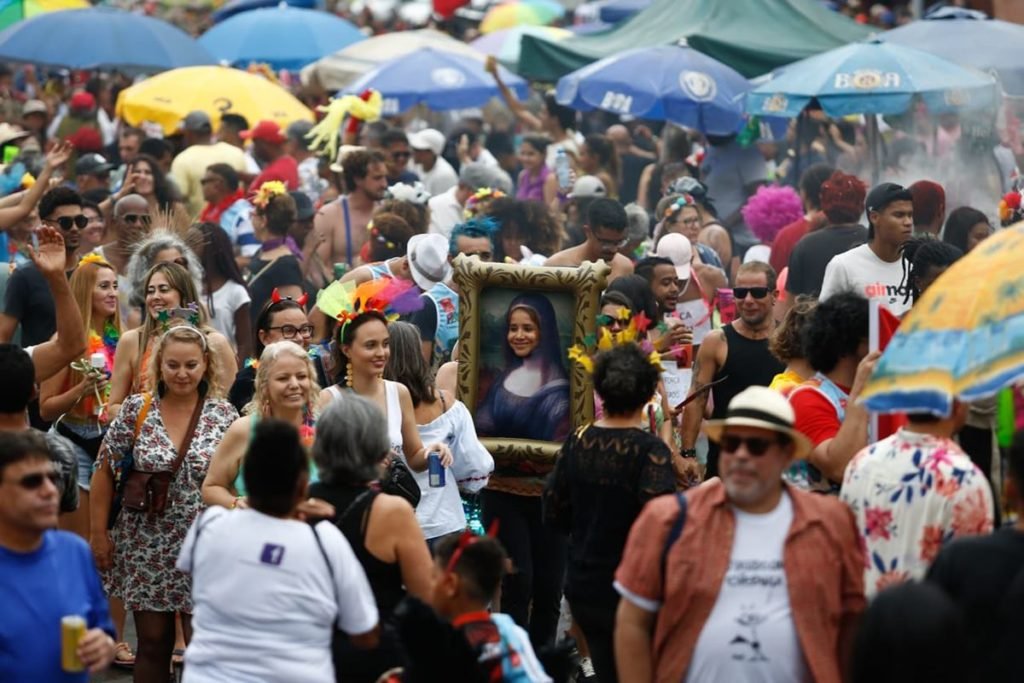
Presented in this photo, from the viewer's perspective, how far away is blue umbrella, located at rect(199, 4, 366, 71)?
23.8 metres

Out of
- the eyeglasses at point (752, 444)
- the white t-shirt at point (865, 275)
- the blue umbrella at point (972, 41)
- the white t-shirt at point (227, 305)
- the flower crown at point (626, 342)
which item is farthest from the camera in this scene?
the blue umbrella at point (972, 41)

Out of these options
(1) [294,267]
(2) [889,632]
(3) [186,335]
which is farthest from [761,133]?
(2) [889,632]

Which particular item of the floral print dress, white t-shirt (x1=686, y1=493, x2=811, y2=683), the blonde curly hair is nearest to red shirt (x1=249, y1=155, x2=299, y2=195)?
the floral print dress

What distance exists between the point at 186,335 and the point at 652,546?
3.25 metres

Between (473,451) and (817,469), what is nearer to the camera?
(817,469)

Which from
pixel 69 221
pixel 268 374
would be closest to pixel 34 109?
pixel 69 221

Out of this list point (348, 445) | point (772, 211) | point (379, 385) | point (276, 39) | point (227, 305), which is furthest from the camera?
point (276, 39)

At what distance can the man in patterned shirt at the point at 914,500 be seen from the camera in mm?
5234

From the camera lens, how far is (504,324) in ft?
27.6

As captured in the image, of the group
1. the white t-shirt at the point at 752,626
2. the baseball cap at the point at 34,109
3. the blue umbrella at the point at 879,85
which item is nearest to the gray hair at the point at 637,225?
the blue umbrella at the point at 879,85

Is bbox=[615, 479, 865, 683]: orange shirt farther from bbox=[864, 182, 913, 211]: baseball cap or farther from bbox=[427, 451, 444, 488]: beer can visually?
bbox=[864, 182, 913, 211]: baseball cap

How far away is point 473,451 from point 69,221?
10.2 ft

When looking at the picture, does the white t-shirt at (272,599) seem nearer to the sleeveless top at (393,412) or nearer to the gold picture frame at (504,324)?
the sleeveless top at (393,412)

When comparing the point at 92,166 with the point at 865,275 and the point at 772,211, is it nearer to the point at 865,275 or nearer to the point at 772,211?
the point at 772,211
